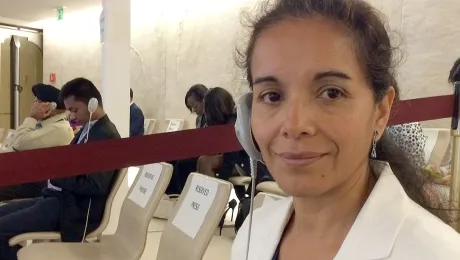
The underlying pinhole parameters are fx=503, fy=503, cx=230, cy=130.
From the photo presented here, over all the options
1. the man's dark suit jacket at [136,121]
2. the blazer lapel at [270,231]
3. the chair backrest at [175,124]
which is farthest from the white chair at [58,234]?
the chair backrest at [175,124]

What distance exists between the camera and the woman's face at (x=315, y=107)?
76 centimetres

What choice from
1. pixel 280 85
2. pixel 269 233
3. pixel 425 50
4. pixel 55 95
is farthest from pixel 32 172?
pixel 425 50

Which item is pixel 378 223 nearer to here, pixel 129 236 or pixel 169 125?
pixel 129 236

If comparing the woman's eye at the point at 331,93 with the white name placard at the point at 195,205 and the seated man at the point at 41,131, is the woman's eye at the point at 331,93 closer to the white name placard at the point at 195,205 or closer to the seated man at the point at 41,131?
the white name placard at the point at 195,205

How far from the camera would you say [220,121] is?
3.72 meters

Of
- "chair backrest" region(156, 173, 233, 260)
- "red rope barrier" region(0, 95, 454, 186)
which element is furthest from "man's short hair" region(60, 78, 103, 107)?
"red rope barrier" region(0, 95, 454, 186)

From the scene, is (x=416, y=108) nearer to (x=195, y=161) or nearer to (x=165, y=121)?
(x=195, y=161)

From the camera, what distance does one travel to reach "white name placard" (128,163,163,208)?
7.62 ft

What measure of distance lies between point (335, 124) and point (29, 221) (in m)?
2.32

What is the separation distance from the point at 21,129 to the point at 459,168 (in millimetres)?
3038

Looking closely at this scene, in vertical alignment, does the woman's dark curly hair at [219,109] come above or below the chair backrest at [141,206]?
above

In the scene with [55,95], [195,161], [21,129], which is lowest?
[195,161]

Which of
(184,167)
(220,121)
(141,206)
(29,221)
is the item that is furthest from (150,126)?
(141,206)

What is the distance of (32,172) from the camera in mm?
1374
